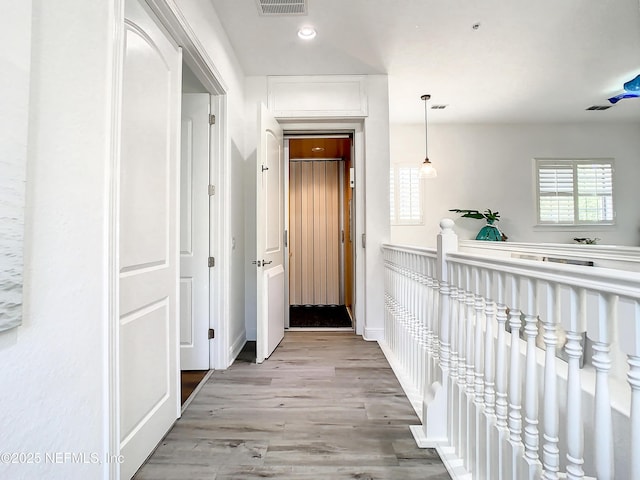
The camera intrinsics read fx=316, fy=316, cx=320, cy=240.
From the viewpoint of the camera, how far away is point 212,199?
246 cm


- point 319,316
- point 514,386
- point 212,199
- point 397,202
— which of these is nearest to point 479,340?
point 514,386

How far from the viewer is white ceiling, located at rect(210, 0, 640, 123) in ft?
7.76

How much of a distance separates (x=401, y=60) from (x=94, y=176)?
2.91 m

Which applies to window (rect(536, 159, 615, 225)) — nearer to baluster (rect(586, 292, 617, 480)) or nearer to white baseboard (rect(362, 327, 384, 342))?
white baseboard (rect(362, 327, 384, 342))

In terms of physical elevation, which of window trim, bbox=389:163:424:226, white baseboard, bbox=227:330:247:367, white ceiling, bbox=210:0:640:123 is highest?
white ceiling, bbox=210:0:640:123

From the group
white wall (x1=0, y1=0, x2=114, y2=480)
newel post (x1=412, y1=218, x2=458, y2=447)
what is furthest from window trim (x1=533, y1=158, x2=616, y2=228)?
white wall (x1=0, y1=0, x2=114, y2=480)

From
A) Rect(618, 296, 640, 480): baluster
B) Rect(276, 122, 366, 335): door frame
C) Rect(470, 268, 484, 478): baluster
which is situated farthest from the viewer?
Rect(276, 122, 366, 335): door frame

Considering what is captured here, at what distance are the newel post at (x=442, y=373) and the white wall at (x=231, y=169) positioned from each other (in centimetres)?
158

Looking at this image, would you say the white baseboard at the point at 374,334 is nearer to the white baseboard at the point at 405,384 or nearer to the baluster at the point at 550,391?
the white baseboard at the point at 405,384

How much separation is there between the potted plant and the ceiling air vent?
144 inches

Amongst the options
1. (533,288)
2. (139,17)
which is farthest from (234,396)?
(139,17)

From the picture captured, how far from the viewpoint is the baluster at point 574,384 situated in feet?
2.57

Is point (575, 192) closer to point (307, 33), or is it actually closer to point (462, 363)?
point (307, 33)

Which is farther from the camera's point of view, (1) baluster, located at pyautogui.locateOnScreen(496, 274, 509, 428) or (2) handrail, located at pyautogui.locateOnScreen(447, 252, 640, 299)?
(1) baluster, located at pyautogui.locateOnScreen(496, 274, 509, 428)
